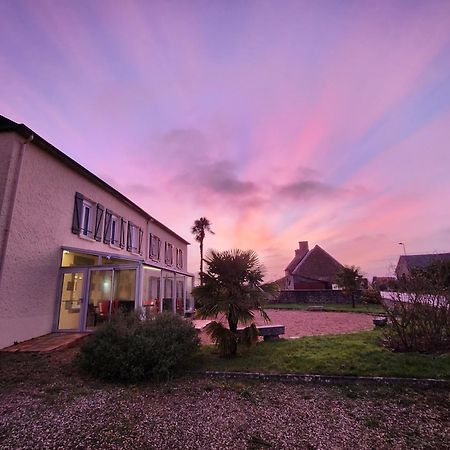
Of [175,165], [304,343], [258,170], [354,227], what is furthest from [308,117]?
[354,227]

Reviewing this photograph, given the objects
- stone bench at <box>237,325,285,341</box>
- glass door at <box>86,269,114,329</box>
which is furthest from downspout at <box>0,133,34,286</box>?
stone bench at <box>237,325,285,341</box>

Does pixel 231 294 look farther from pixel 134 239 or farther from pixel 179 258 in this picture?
pixel 179 258

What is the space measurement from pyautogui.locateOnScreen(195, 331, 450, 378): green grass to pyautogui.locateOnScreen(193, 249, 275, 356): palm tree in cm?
57

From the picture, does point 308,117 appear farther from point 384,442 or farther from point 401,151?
point 384,442

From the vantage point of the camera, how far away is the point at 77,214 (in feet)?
38.1

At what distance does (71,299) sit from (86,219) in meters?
3.75

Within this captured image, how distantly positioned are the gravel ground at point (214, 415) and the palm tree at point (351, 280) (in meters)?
19.3

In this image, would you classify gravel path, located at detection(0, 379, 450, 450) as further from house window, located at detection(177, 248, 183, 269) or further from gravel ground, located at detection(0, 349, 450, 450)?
house window, located at detection(177, 248, 183, 269)

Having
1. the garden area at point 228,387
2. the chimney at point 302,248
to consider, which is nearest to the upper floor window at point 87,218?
the garden area at point 228,387

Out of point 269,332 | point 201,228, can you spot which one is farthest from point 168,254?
point 201,228

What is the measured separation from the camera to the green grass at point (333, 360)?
18.4 ft

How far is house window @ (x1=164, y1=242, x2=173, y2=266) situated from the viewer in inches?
931

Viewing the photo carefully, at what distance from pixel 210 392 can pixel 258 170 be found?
36.3ft

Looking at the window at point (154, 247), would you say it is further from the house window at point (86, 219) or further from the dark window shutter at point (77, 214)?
the dark window shutter at point (77, 214)
